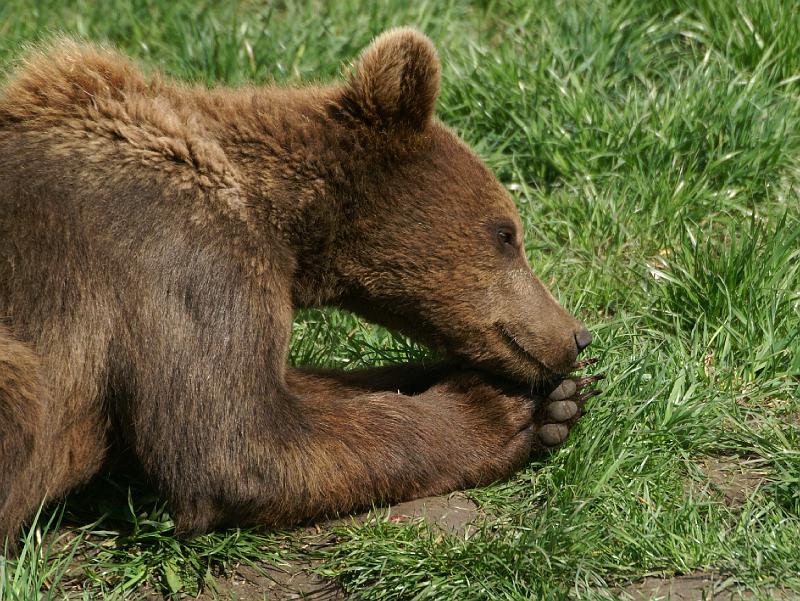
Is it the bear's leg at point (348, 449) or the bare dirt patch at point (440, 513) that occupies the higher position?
the bear's leg at point (348, 449)

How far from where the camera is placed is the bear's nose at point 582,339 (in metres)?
5.76

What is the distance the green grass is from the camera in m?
4.95

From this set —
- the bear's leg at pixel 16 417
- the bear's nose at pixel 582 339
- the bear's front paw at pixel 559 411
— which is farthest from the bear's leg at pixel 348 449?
the bear's leg at pixel 16 417

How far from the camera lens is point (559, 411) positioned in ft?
18.4

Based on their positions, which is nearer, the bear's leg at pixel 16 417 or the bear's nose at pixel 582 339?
the bear's leg at pixel 16 417

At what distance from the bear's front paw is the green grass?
0.11 metres

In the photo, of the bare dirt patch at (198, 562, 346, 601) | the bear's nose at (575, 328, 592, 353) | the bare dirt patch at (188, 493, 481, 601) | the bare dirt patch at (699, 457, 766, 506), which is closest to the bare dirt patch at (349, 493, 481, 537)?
the bare dirt patch at (188, 493, 481, 601)

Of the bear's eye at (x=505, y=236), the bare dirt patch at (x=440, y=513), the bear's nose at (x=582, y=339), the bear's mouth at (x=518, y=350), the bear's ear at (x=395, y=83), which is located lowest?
the bare dirt patch at (x=440, y=513)

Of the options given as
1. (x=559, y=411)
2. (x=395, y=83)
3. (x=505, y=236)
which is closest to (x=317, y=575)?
(x=559, y=411)

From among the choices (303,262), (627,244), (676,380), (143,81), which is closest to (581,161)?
(627,244)

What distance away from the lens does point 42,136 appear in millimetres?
5133

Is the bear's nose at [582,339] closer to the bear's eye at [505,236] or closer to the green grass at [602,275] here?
the green grass at [602,275]

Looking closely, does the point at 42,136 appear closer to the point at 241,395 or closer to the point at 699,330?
the point at 241,395

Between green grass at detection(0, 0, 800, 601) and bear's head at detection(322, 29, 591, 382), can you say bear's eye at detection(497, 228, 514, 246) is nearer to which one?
bear's head at detection(322, 29, 591, 382)
